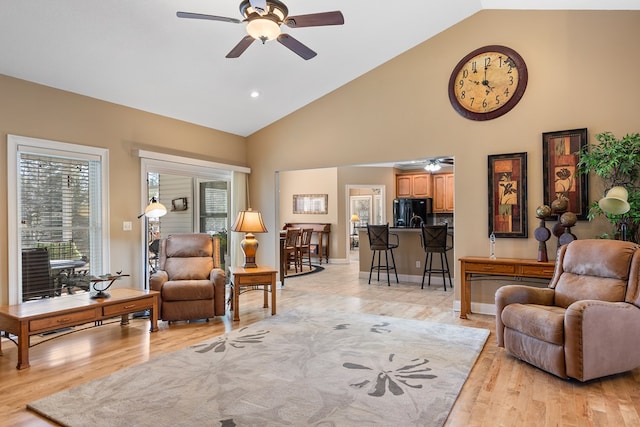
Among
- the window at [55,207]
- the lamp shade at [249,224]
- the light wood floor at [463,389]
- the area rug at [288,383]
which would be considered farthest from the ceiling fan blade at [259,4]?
the window at [55,207]

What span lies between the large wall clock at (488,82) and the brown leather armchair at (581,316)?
2.02 meters

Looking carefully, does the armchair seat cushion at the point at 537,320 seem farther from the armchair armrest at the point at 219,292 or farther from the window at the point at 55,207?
the window at the point at 55,207

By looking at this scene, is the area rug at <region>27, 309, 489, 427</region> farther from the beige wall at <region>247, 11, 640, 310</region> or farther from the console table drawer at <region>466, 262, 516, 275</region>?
the beige wall at <region>247, 11, 640, 310</region>

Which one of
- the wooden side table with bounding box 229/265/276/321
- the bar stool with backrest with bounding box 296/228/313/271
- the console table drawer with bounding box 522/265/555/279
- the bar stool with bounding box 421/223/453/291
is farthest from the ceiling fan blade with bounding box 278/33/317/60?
the bar stool with backrest with bounding box 296/228/313/271

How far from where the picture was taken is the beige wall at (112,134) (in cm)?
392

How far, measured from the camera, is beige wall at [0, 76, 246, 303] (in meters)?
3.92

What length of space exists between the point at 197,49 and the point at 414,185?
289 inches

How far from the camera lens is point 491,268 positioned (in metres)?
4.52

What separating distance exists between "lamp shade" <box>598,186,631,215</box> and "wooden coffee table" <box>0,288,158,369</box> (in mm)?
4474

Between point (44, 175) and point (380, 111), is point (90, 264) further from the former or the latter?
point (380, 111)

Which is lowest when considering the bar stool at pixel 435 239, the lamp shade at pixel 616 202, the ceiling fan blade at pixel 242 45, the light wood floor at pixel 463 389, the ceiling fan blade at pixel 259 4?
the light wood floor at pixel 463 389

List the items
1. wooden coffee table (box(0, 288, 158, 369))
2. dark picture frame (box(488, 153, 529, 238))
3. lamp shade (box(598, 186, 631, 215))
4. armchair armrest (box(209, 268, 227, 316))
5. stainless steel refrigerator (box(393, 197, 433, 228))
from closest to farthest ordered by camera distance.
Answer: wooden coffee table (box(0, 288, 158, 369))
lamp shade (box(598, 186, 631, 215))
armchair armrest (box(209, 268, 227, 316))
dark picture frame (box(488, 153, 529, 238))
stainless steel refrigerator (box(393, 197, 433, 228))

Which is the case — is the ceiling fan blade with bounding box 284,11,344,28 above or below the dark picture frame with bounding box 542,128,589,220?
above

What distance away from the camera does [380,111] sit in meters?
5.57
